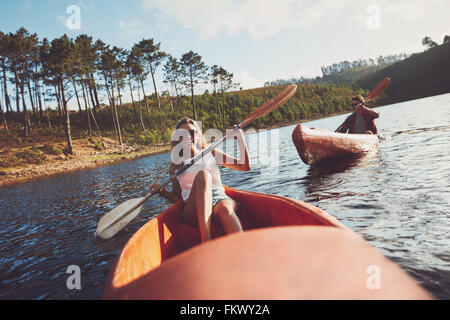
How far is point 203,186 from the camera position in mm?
2361

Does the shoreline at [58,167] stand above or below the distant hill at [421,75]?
below

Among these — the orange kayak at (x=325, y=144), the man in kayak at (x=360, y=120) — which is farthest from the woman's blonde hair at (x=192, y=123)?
the man in kayak at (x=360, y=120)

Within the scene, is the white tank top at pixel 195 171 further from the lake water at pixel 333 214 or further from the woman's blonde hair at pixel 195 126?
the lake water at pixel 333 214

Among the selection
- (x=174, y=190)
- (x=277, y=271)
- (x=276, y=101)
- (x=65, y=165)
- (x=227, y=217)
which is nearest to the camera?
(x=277, y=271)

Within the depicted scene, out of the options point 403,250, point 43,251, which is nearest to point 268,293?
point 403,250

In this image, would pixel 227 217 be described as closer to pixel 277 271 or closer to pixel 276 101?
pixel 277 271

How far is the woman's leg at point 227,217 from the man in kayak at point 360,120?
7628 millimetres

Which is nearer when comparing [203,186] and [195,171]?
[203,186]

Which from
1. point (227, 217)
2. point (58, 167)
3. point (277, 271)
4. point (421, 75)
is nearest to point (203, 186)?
point (227, 217)

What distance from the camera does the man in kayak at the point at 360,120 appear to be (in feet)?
27.7

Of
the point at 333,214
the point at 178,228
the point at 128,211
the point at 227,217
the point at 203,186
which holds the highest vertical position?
the point at 203,186

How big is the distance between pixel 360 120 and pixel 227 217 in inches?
321

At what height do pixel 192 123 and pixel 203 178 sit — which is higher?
pixel 192 123

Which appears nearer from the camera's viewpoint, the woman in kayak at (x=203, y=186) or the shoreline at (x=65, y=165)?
the woman in kayak at (x=203, y=186)
